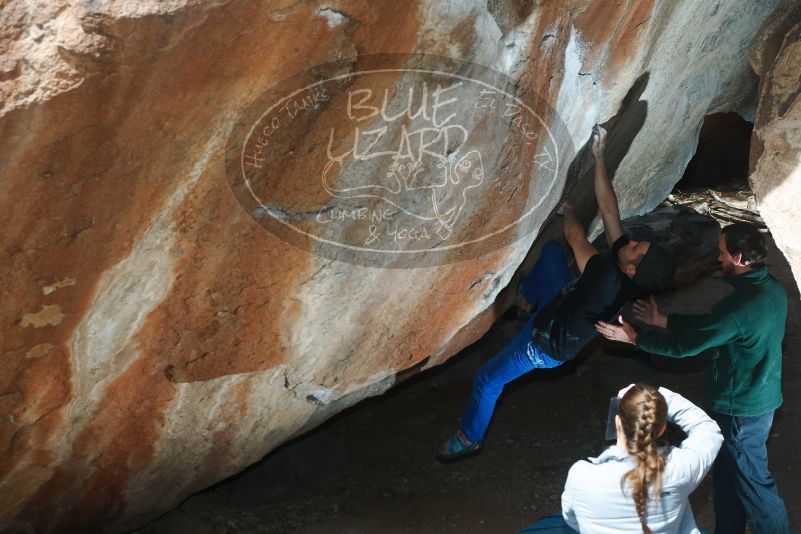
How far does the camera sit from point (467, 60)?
2922 millimetres

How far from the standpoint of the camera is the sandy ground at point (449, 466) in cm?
418

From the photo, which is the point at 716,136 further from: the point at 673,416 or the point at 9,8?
the point at 9,8

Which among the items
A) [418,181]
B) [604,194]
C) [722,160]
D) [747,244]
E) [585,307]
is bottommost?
[722,160]

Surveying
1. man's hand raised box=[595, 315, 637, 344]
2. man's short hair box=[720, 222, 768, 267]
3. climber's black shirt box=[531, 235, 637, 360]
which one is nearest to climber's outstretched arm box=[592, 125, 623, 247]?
climber's black shirt box=[531, 235, 637, 360]

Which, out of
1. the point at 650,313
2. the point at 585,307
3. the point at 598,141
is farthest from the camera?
the point at 598,141

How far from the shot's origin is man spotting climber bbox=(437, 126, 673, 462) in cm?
369

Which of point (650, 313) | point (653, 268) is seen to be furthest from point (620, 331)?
point (653, 268)

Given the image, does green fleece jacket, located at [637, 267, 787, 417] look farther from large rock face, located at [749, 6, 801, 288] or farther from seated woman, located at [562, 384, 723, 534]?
seated woman, located at [562, 384, 723, 534]

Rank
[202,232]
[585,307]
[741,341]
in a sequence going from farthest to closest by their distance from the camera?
[585,307]
[741,341]
[202,232]

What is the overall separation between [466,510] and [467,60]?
Result: 92.3 inches

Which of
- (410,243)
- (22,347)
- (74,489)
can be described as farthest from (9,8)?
(74,489)

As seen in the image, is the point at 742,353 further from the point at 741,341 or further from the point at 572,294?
the point at 572,294

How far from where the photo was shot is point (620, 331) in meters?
3.57

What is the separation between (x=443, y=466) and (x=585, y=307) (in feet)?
4.48
